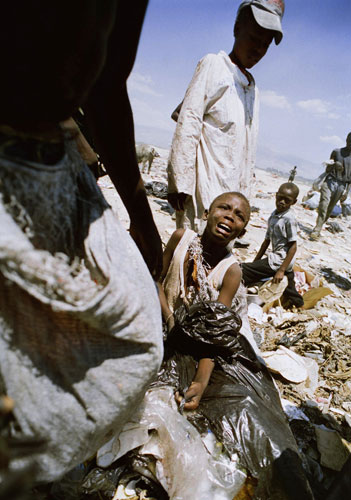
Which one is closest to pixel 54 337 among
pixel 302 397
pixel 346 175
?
pixel 302 397

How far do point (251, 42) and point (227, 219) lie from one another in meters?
1.51

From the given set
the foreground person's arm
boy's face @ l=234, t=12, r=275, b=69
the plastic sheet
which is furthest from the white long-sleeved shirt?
the plastic sheet

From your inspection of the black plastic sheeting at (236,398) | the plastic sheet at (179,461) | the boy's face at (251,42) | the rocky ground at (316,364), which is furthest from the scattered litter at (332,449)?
the boy's face at (251,42)

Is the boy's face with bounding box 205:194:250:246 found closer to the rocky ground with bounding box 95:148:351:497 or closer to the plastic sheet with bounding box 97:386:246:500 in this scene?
the plastic sheet with bounding box 97:386:246:500

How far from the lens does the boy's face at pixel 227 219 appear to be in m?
2.04

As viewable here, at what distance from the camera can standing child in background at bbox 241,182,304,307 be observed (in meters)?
3.77

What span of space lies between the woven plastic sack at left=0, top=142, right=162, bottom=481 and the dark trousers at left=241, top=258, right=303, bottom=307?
3245mm

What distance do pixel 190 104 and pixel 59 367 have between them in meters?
2.23

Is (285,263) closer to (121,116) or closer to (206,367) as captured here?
(206,367)

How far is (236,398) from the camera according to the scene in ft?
5.24

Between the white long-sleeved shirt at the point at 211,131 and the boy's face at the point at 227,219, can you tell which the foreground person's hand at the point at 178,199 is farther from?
the boy's face at the point at 227,219

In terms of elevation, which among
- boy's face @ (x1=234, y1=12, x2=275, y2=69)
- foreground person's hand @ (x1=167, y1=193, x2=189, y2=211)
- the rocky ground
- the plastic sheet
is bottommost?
the rocky ground

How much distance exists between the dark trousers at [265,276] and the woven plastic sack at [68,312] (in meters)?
3.24

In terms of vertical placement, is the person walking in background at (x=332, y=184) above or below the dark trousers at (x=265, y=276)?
above
